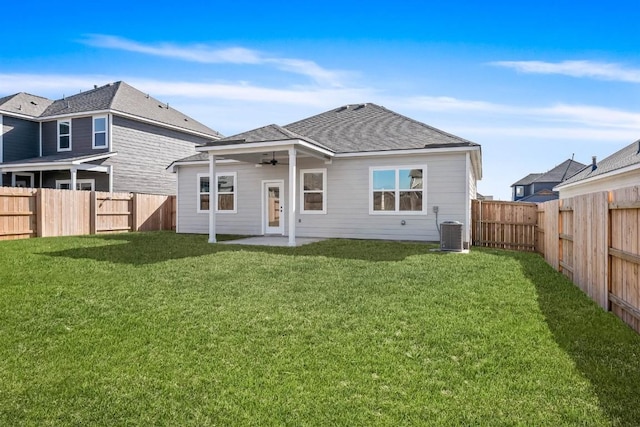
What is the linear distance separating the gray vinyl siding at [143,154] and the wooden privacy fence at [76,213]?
2.74 metres

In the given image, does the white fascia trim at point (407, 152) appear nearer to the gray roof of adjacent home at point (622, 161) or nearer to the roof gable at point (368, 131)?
the roof gable at point (368, 131)

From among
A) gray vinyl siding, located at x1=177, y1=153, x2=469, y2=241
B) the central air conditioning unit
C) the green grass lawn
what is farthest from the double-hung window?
the central air conditioning unit

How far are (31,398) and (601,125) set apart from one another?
1305 inches

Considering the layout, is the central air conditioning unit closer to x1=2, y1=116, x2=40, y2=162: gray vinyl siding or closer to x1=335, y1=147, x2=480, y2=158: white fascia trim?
x1=335, y1=147, x2=480, y2=158: white fascia trim

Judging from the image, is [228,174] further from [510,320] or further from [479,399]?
[479,399]

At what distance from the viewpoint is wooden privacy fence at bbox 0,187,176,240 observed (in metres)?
13.3

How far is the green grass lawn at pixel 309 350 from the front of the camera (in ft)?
9.44

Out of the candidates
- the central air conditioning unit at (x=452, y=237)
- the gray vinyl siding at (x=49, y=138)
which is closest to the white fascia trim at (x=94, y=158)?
the gray vinyl siding at (x=49, y=138)

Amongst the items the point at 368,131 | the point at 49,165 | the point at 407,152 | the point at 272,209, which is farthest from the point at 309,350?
the point at 49,165

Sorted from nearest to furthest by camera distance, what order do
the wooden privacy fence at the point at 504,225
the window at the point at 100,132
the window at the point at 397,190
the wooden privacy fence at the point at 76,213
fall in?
the wooden privacy fence at the point at 504,225 < the window at the point at 397,190 < the wooden privacy fence at the point at 76,213 < the window at the point at 100,132

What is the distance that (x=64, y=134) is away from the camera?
21516mm

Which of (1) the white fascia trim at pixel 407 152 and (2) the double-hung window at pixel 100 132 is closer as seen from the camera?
(1) the white fascia trim at pixel 407 152

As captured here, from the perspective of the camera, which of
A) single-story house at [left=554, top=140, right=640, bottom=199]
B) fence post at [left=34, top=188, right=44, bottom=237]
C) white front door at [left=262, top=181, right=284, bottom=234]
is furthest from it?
white front door at [left=262, top=181, right=284, bottom=234]

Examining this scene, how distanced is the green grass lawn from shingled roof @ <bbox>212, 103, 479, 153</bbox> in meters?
6.49
